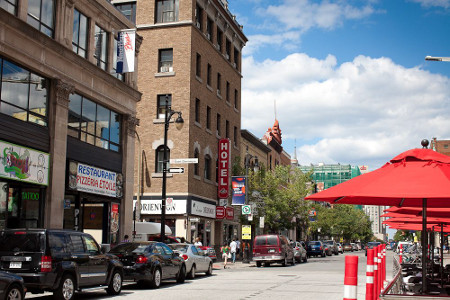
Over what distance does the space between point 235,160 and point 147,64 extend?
11285 millimetres

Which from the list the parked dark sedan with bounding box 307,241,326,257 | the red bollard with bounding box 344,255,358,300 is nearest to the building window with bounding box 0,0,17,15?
the red bollard with bounding box 344,255,358,300

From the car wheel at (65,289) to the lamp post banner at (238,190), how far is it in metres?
28.1

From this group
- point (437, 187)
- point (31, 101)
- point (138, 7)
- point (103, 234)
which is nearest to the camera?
point (437, 187)

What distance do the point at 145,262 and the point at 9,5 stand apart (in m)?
10.3

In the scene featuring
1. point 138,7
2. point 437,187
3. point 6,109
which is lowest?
point 437,187

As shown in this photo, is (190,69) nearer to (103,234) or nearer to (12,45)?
(103,234)

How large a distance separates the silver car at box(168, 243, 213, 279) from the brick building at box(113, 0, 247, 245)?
451 inches

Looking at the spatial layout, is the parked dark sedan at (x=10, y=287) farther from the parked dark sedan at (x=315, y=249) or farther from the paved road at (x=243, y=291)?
the parked dark sedan at (x=315, y=249)

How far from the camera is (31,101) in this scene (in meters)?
21.9

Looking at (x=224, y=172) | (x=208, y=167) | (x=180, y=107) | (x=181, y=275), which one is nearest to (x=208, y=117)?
(x=208, y=167)

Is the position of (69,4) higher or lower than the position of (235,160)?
higher

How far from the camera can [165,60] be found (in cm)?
3978

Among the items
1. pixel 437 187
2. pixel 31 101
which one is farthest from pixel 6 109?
pixel 437 187

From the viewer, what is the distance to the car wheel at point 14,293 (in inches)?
460
